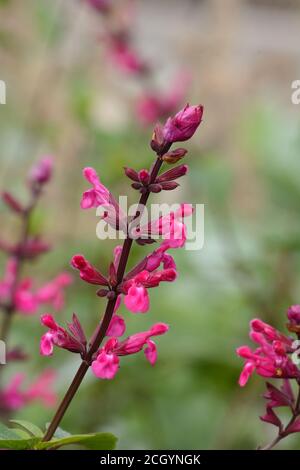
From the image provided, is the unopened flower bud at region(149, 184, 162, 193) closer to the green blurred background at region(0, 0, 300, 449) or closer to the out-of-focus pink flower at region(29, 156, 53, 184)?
the out-of-focus pink flower at region(29, 156, 53, 184)

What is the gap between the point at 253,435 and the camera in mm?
1856

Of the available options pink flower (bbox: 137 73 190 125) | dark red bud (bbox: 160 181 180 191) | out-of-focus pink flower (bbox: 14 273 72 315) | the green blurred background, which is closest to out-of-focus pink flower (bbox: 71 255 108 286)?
dark red bud (bbox: 160 181 180 191)

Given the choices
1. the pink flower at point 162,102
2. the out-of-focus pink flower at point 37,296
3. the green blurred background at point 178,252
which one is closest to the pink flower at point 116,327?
the out-of-focus pink flower at point 37,296

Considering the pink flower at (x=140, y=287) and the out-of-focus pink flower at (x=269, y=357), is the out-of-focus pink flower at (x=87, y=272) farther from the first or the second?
the out-of-focus pink flower at (x=269, y=357)

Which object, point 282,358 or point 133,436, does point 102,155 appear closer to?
point 133,436

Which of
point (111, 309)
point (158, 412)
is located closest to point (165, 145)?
point (111, 309)

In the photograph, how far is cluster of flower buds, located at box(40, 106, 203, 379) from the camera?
74cm

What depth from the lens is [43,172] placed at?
1.06 metres

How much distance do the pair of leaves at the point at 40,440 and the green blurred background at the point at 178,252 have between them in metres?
0.70

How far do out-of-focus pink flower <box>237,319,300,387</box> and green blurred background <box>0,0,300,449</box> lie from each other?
0.67 metres

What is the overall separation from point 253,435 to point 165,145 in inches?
48.5

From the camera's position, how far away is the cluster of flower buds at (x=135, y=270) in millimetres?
740

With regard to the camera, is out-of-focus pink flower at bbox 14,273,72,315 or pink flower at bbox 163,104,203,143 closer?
pink flower at bbox 163,104,203,143

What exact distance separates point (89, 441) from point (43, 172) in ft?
1.27
